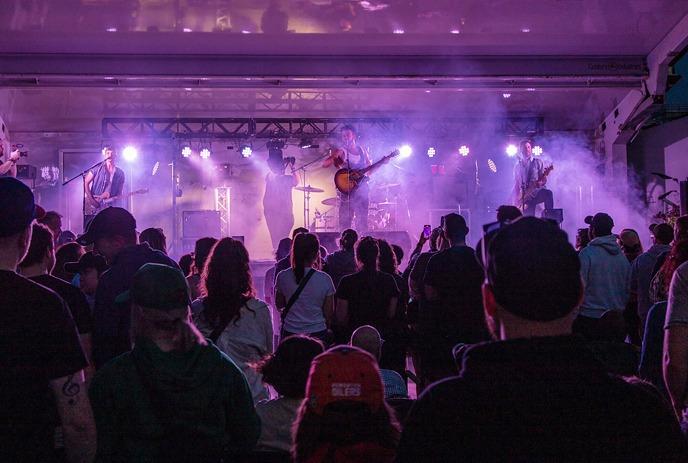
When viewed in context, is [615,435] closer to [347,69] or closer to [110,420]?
[110,420]

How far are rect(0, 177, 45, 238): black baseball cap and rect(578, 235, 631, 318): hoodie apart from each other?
13.5 ft

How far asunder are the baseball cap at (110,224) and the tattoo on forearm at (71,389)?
5.46 ft

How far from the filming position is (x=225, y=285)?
11.4ft

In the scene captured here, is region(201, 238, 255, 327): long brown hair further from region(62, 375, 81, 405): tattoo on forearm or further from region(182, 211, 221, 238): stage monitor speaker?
region(182, 211, 221, 238): stage monitor speaker

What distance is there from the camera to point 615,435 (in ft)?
4.07

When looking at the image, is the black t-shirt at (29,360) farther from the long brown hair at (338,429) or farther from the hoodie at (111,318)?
the hoodie at (111,318)

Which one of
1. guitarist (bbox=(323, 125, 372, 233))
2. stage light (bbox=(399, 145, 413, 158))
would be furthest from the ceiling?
stage light (bbox=(399, 145, 413, 158))

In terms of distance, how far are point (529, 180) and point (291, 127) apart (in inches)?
205

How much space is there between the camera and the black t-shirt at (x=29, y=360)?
1.88 m

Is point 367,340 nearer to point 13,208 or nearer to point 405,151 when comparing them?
point 13,208

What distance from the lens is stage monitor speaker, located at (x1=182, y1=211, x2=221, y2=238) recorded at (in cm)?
1420

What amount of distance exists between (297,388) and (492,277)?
1516 millimetres

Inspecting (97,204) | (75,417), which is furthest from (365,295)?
(97,204)

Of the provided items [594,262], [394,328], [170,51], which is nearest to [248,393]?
[394,328]
